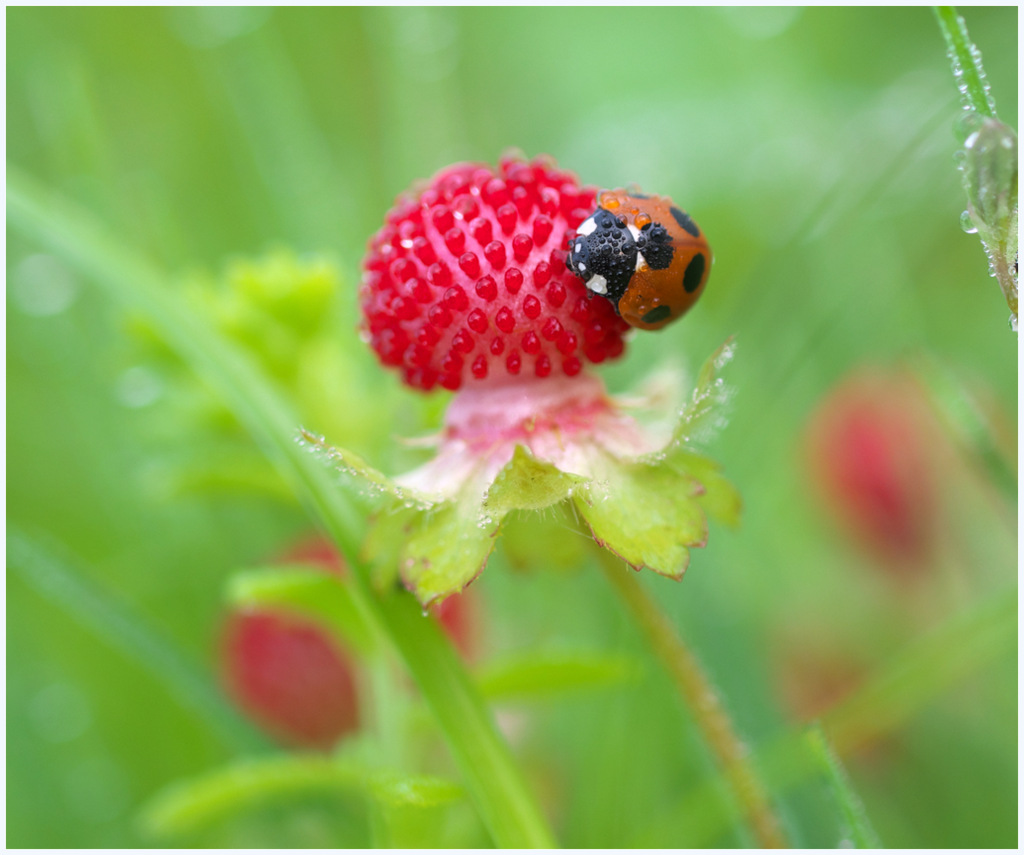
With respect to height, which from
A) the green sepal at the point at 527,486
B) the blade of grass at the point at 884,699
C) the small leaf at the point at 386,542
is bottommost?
the blade of grass at the point at 884,699

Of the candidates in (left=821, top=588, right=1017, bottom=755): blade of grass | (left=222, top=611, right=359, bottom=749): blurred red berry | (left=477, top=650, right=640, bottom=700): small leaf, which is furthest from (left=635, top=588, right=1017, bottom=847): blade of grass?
(left=222, top=611, right=359, bottom=749): blurred red berry

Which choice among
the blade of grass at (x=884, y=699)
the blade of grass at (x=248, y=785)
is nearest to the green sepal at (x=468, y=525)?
the blade of grass at (x=248, y=785)

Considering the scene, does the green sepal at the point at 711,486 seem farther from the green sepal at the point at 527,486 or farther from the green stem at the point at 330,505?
the green stem at the point at 330,505

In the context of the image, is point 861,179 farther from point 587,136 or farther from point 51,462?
point 51,462

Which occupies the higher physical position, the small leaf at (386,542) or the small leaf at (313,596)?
the small leaf at (386,542)

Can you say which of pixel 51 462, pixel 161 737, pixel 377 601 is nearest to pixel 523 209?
pixel 377 601
